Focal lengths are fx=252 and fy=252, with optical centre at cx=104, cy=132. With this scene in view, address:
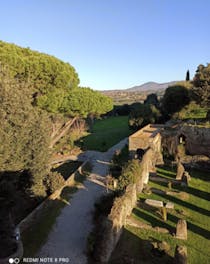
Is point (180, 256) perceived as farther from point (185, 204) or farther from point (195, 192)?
point (195, 192)

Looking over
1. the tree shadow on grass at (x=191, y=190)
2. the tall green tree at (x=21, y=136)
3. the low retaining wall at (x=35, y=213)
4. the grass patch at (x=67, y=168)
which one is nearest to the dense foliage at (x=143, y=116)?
the grass patch at (x=67, y=168)

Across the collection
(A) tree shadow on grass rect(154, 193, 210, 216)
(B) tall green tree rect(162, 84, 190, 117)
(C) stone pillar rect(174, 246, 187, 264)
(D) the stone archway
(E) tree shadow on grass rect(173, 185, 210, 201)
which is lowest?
(A) tree shadow on grass rect(154, 193, 210, 216)

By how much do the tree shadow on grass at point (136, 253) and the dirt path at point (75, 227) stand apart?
5.03ft

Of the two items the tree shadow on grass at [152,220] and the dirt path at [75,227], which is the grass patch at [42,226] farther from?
the tree shadow on grass at [152,220]

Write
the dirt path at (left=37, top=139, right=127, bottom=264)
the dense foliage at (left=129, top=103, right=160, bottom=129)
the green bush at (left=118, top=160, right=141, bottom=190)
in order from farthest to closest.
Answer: the dense foliage at (left=129, top=103, right=160, bottom=129), the green bush at (left=118, top=160, right=141, bottom=190), the dirt path at (left=37, top=139, right=127, bottom=264)

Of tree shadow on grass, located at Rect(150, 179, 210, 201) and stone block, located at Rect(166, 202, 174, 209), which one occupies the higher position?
stone block, located at Rect(166, 202, 174, 209)

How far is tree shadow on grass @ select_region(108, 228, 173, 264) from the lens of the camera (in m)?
10.5

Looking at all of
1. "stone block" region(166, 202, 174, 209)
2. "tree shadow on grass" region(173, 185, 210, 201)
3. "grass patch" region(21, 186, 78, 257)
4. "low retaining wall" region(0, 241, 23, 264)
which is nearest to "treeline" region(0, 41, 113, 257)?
"low retaining wall" region(0, 241, 23, 264)

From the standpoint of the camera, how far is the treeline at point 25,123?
40.9 ft

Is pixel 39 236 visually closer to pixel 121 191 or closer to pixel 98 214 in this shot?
pixel 98 214

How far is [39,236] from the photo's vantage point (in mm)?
12773

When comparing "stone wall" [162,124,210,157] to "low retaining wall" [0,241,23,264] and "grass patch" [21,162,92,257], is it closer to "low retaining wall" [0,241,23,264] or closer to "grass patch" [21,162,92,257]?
"grass patch" [21,162,92,257]

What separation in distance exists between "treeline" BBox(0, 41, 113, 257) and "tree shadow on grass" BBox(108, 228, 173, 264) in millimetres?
4624

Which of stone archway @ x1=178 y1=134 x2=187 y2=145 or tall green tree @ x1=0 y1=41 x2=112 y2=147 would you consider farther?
stone archway @ x1=178 y1=134 x2=187 y2=145
